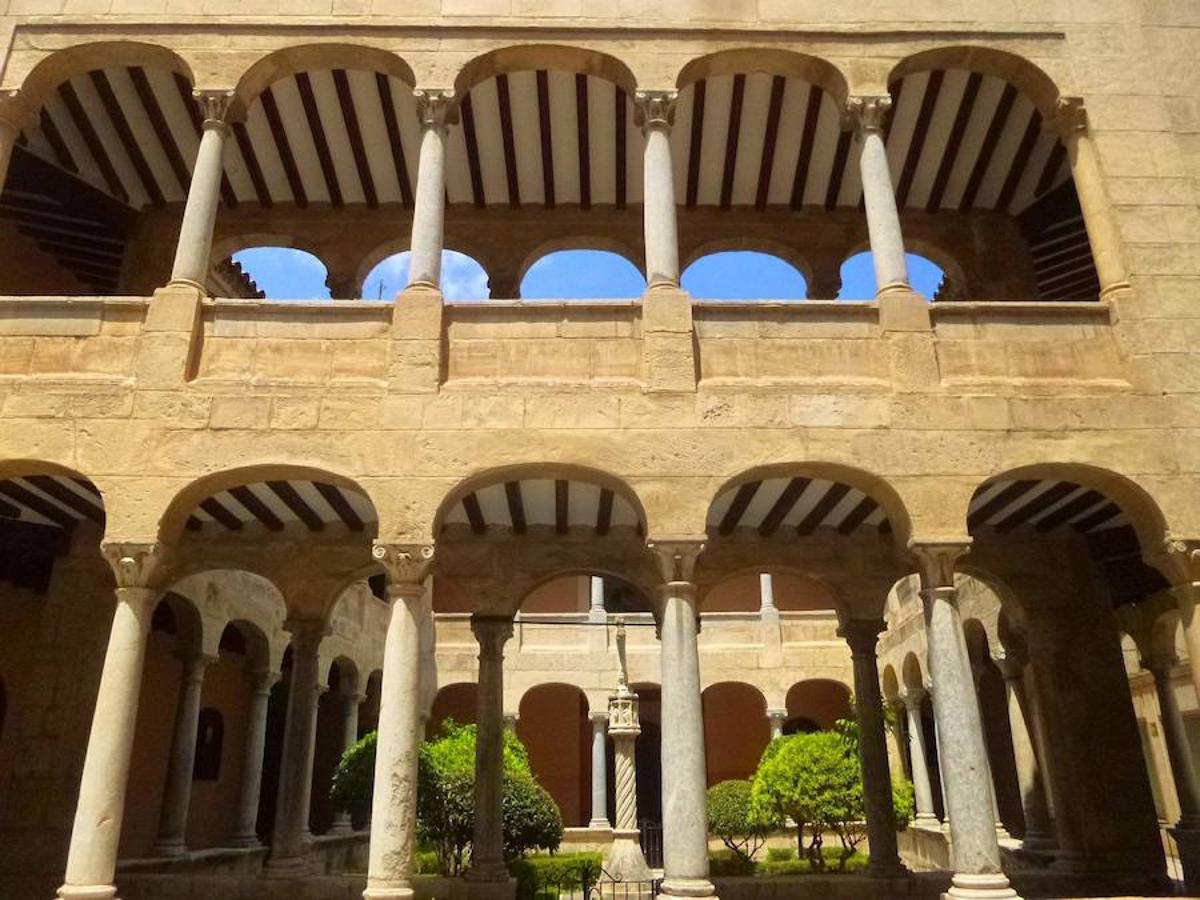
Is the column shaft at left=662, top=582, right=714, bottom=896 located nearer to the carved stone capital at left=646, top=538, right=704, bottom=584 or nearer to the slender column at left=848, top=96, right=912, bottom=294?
the carved stone capital at left=646, top=538, right=704, bottom=584

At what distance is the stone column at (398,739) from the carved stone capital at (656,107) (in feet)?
15.4

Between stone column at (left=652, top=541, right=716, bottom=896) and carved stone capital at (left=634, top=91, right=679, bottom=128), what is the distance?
4247 mm

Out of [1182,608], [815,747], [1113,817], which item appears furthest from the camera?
[815,747]

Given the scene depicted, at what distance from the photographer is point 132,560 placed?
761cm

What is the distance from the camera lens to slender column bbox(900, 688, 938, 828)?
690 inches

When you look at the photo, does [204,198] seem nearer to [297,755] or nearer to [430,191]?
[430,191]

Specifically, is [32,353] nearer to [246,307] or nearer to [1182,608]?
[246,307]

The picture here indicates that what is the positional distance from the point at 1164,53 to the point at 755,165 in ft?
14.1

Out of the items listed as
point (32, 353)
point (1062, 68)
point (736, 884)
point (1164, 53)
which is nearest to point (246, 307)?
point (32, 353)

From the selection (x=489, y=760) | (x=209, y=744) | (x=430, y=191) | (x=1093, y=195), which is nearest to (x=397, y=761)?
(x=489, y=760)

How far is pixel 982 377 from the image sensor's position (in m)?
8.39

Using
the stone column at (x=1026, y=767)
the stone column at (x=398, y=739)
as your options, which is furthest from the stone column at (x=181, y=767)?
the stone column at (x=1026, y=767)

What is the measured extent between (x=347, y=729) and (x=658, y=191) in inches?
503

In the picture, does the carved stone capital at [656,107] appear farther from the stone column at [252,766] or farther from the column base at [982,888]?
the stone column at [252,766]
